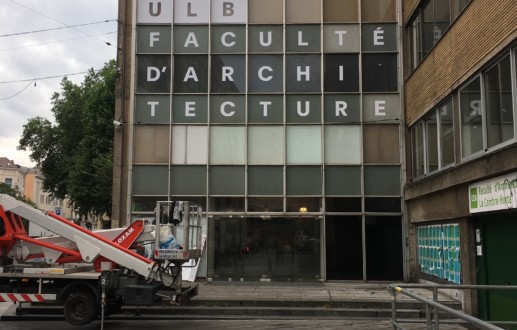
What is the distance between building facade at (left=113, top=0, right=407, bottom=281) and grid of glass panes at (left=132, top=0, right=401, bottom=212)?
0.04m

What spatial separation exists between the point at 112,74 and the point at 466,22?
93.3 feet

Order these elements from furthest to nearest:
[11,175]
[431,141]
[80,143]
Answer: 1. [11,175]
2. [80,143]
3. [431,141]

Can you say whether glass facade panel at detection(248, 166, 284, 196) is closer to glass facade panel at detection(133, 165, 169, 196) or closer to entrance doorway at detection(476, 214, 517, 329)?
glass facade panel at detection(133, 165, 169, 196)

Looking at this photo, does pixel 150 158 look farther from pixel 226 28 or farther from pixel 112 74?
pixel 112 74

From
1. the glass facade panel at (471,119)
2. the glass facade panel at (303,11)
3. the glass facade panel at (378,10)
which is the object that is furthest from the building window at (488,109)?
the glass facade panel at (303,11)

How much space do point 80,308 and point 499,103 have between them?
9975 millimetres

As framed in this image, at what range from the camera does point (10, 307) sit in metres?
14.0

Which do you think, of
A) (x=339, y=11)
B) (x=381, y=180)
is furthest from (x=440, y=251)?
(x=339, y=11)

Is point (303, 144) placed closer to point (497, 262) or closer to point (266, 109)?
point (266, 109)

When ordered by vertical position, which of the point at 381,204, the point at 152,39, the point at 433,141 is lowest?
the point at 381,204

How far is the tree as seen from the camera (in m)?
34.0

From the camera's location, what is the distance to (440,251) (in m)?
15.1

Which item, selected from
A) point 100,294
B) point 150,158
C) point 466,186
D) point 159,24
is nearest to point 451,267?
point 466,186

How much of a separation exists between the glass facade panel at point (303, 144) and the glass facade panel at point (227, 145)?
1701 millimetres
